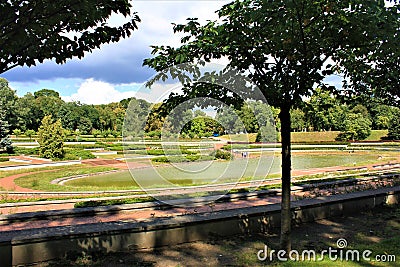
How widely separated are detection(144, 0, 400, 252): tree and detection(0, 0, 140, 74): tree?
27.1 inches

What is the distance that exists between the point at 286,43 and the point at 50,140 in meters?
29.9

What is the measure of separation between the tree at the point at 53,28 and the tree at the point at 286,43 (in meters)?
0.69

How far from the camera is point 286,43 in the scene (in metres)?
4.79

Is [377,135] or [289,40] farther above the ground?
[289,40]

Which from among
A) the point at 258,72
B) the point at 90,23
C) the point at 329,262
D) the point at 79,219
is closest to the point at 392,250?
the point at 329,262

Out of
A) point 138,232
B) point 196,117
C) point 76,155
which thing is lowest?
point 76,155

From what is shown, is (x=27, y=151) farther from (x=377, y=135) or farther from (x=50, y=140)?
(x=377, y=135)

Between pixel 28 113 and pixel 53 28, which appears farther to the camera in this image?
pixel 28 113

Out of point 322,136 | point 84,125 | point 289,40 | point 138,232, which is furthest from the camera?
point 84,125

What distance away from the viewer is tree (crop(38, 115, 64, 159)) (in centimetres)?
3061

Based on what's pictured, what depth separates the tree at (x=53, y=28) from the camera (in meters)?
3.11

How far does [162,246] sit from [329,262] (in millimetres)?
2561

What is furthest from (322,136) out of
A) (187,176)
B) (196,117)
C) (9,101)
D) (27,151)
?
(196,117)

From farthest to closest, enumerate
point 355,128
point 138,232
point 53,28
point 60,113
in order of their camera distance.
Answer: point 60,113
point 355,128
point 138,232
point 53,28
